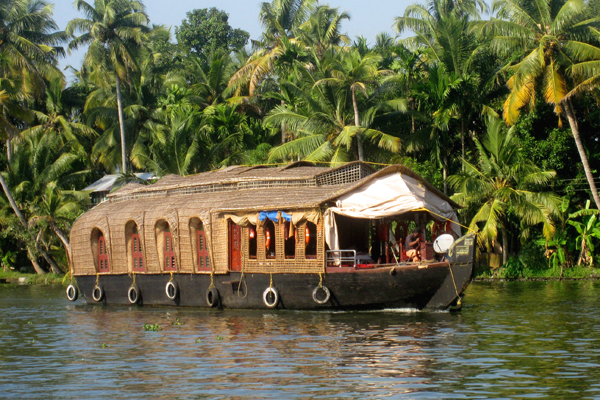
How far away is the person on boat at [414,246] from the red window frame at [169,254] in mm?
5426

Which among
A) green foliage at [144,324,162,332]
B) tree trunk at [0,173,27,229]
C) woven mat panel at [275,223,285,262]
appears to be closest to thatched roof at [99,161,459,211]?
woven mat panel at [275,223,285,262]

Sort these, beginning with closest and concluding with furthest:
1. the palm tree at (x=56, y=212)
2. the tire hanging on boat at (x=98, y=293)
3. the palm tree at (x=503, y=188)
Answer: the tire hanging on boat at (x=98, y=293) → the palm tree at (x=503, y=188) → the palm tree at (x=56, y=212)

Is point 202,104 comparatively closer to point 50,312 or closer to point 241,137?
point 241,137

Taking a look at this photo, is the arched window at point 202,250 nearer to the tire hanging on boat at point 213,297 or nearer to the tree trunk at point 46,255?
the tire hanging on boat at point 213,297

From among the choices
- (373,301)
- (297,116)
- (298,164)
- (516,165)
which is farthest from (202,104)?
(373,301)

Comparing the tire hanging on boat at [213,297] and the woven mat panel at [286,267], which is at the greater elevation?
the woven mat panel at [286,267]

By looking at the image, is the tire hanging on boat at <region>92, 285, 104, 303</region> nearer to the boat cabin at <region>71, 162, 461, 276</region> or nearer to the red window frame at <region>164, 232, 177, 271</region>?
the boat cabin at <region>71, 162, 461, 276</region>

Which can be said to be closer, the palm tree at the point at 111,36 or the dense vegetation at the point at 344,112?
the dense vegetation at the point at 344,112

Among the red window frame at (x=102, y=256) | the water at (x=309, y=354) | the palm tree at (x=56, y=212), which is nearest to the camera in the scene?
the water at (x=309, y=354)

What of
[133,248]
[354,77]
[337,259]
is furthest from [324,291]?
[354,77]

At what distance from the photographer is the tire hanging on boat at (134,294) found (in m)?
18.1

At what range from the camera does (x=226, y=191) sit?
17109 mm

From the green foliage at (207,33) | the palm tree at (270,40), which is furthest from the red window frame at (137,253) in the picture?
the green foliage at (207,33)

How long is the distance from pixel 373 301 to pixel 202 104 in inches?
901
